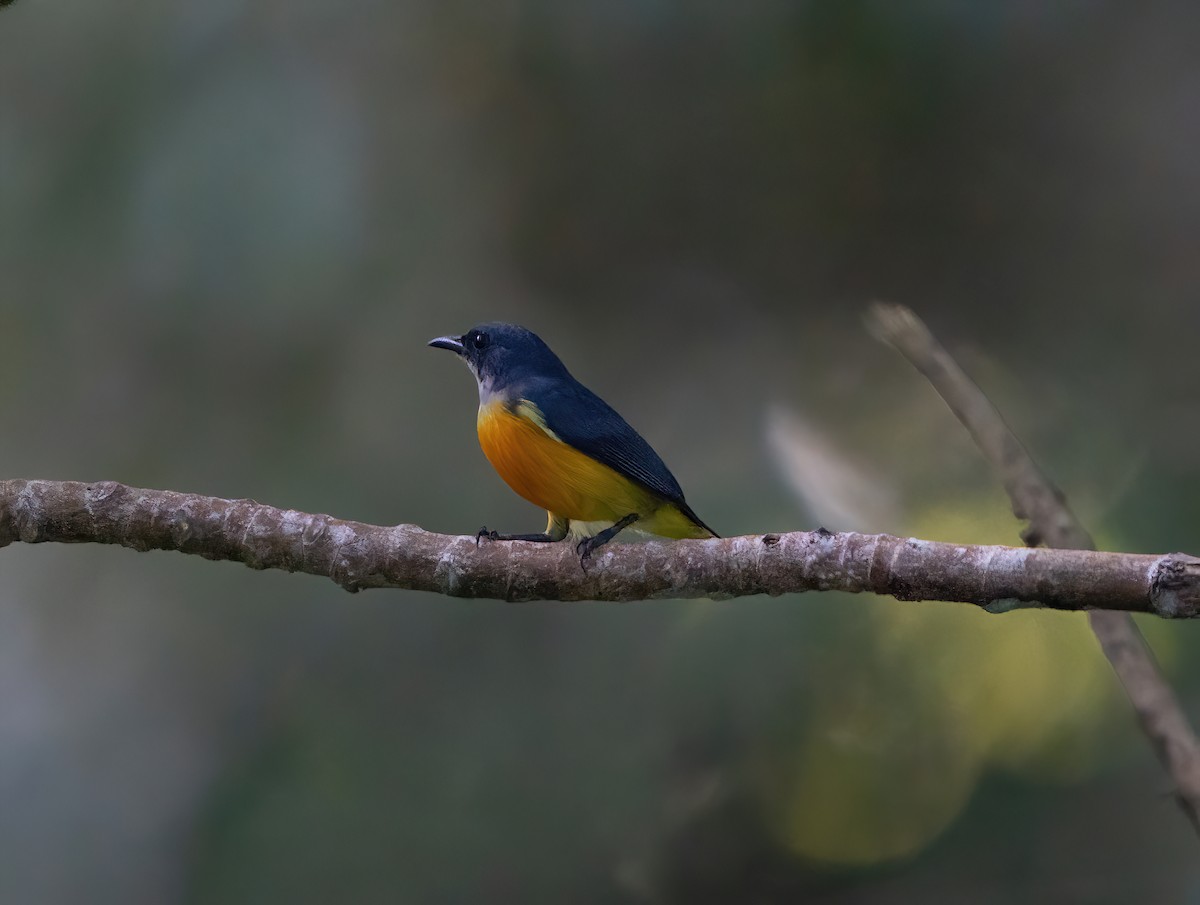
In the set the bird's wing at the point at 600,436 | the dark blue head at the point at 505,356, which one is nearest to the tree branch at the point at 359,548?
the bird's wing at the point at 600,436

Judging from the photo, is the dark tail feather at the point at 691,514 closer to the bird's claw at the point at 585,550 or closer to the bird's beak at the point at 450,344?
the bird's claw at the point at 585,550

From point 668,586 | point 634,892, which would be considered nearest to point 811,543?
point 668,586

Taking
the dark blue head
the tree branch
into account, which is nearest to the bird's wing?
the dark blue head

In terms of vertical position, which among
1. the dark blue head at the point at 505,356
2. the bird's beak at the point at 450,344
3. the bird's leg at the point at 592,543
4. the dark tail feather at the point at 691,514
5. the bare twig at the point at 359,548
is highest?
the bird's beak at the point at 450,344

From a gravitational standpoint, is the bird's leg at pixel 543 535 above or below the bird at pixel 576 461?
below

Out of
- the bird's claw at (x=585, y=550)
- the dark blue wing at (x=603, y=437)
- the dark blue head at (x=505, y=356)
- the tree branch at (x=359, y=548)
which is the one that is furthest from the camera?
the dark blue head at (x=505, y=356)

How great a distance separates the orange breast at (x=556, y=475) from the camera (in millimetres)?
3100

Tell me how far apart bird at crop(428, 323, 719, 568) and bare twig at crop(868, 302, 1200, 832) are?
0.75 meters

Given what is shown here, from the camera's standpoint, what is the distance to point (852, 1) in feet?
15.0

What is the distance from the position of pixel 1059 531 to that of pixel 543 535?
131 cm

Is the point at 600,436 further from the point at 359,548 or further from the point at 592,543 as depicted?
the point at 359,548

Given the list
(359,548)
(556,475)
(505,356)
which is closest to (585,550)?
(556,475)

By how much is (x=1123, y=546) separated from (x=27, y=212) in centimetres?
415

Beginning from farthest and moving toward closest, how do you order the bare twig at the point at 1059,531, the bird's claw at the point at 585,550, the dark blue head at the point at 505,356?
the dark blue head at the point at 505,356
the bird's claw at the point at 585,550
the bare twig at the point at 1059,531
